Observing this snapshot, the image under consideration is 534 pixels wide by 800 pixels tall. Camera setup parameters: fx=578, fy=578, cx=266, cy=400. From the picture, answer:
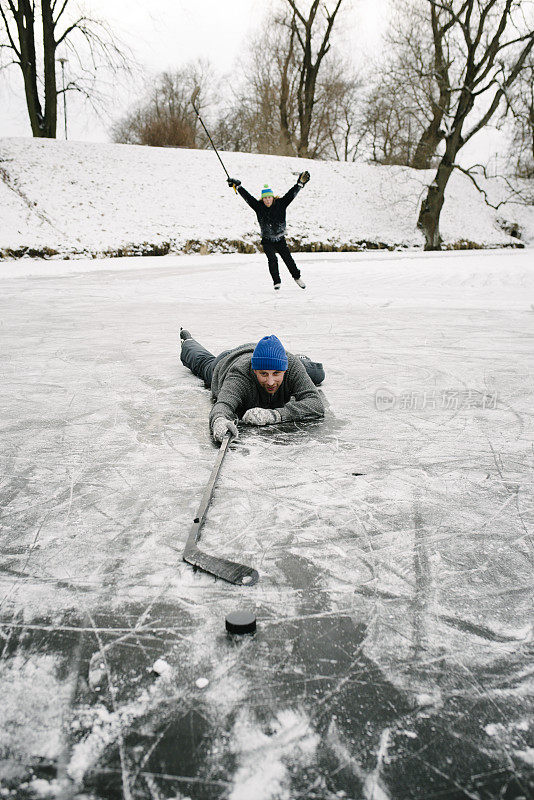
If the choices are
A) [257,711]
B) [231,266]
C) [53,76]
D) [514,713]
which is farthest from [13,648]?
[53,76]

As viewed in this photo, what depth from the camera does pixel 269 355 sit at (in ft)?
10.3

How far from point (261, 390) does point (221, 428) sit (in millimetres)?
560

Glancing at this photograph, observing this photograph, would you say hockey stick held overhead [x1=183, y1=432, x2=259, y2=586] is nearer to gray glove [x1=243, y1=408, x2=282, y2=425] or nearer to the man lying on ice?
the man lying on ice

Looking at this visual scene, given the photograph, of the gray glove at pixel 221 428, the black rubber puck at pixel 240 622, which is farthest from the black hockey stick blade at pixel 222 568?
the gray glove at pixel 221 428

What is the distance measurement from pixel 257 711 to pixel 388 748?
30cm

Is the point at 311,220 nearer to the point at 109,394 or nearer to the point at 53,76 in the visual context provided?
the point at 53,76

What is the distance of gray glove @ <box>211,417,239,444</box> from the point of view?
2.96 meters

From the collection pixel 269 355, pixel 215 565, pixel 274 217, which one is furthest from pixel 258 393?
pixel 274 217

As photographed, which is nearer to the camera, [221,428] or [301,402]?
[221,428]

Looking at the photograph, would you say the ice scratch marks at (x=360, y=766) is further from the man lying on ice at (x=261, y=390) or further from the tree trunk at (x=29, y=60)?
the tree trunk at (x=29, y=60)

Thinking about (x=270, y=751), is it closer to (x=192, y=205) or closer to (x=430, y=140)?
(x=192, y=205)

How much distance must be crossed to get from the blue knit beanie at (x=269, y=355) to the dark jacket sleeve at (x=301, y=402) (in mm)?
227

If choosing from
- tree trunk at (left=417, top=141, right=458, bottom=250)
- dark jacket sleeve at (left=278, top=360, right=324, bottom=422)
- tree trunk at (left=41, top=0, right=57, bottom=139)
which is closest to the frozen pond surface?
dark jacket sleeve at (left=278, top=360, right=324, bottom=422)

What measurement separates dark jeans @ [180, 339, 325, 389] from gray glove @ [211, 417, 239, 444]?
929mm
